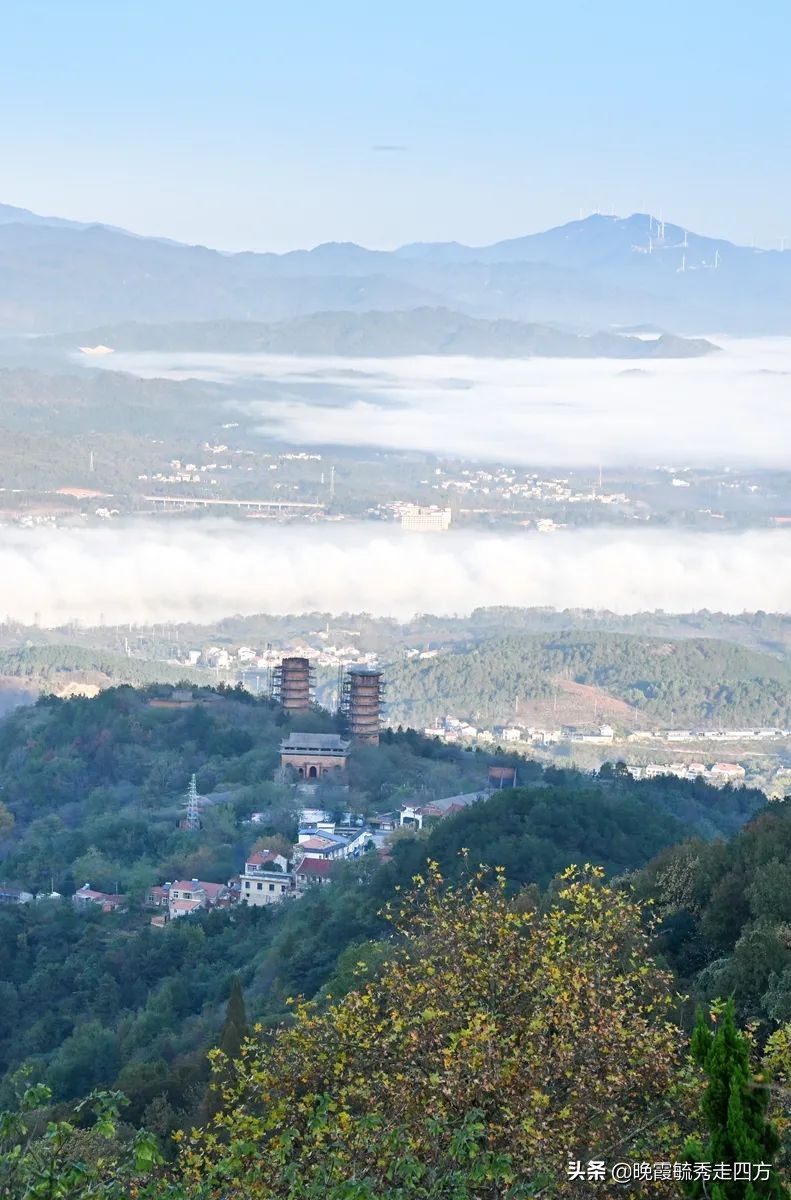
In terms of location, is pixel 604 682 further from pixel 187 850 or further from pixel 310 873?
pixel 310 873

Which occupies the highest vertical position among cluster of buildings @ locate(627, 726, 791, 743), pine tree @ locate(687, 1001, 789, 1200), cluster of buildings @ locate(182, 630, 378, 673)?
pine tree @ locate(687, 1001, 789, 1200)

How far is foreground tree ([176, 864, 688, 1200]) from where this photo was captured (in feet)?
48.9

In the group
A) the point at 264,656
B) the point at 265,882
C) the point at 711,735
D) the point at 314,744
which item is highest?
the point at 314,744

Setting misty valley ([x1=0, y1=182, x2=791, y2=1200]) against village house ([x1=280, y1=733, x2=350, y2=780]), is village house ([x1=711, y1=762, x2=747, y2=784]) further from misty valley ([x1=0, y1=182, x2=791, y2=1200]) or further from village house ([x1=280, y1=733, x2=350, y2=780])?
village house ([x1=280, y1=733, x2=350, y2=780])

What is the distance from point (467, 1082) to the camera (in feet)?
50.6

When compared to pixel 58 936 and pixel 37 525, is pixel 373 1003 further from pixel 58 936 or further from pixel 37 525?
pixel 37 525

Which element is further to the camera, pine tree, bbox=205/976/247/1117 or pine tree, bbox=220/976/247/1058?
pine tree, bbox=220/976/247/1058

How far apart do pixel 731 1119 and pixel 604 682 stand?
111630 mm

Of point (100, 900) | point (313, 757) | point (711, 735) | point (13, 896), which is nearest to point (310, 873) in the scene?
point (100, 900)

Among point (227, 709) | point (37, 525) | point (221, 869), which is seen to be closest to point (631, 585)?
point (37, 525)

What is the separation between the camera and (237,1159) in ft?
50.3

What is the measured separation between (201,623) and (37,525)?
4408 cm

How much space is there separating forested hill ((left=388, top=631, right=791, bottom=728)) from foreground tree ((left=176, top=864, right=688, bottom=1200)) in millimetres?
92909

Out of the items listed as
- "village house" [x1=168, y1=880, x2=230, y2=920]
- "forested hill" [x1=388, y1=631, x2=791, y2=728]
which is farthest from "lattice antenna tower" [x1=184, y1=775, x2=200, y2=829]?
"forested hill" [x1=388, y1=631, x2=791, y2=728]
